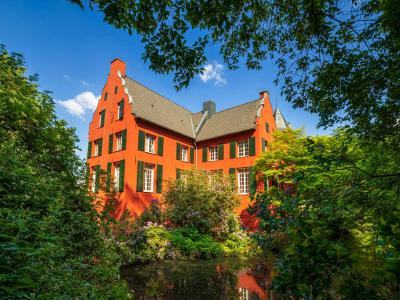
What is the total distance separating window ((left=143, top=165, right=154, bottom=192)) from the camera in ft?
56.9

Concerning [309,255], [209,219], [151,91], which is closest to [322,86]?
[309,255]

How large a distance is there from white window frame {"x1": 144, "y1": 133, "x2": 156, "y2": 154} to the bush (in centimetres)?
405

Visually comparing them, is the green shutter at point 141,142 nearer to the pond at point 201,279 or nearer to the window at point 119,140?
the window at point 119,140

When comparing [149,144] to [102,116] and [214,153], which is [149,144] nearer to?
[102,116]

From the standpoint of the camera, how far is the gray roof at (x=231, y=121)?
64.5 feet

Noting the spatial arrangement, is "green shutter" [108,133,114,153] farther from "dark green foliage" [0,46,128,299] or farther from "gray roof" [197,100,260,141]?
"dark green foliage" [0,46,128,299]

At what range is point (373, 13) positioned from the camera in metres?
3.74

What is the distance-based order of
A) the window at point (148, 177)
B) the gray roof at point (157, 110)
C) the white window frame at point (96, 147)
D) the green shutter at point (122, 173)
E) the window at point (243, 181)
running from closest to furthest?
the green shutter at point (122, 173)
the window at point (148, 177)
the gray roof at point (157, 110)
the window at point (243, 181)
the white window frame at point (96, 147)

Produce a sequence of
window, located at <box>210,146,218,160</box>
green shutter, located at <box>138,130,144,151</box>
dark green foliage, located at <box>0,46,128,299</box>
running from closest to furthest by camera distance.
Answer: dark green foliage, located at <box>0,46,128,299</box>
green shutter, located at <box>138,130,144,151</box>
window, located at <box>210,146,218,160</box>

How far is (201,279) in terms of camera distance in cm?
857

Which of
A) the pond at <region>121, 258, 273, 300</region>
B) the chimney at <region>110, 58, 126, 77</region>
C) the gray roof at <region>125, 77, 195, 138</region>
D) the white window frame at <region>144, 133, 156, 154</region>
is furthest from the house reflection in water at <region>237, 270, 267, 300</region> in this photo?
the chimney at <region>110, 58, 126, 77</region>

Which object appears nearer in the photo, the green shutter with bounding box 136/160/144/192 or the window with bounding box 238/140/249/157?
the green shutter with bounding box 136/160/144/192

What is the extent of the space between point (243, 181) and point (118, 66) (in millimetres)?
13928

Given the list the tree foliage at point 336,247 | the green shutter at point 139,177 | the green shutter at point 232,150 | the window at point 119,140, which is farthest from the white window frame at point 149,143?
the tree foliage at point 336,247
